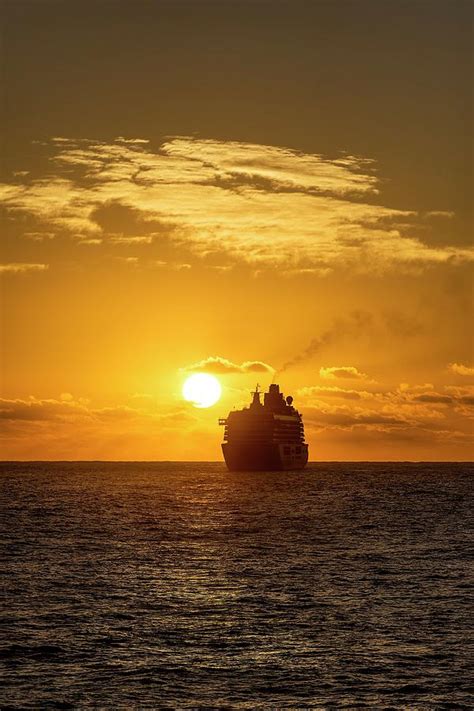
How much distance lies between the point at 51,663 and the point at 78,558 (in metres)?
27.9

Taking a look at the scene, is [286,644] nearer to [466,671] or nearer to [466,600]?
[466,671]

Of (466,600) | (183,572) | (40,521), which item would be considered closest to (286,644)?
(466,600)

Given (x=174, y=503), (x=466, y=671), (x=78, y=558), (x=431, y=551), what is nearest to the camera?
(x=466, y=671)

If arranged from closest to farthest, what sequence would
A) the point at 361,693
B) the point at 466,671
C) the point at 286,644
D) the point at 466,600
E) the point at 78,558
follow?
1. the point at 361,693
2. the point at 466,671
3. the point at 286,644
4. the point at 466,600
5. the point at 78,558

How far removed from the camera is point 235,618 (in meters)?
37.9

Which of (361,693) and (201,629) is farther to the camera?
(201,629)

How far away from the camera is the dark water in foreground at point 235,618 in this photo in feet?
90.4

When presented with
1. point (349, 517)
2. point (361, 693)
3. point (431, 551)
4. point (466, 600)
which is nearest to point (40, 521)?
point (349, 517)

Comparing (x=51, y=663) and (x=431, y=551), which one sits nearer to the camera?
(x=51, y=663)

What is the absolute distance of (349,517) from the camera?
9488 cm

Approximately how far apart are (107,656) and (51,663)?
186 cm

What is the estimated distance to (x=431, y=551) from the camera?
63344 mm

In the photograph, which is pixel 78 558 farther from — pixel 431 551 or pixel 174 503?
pixel 174 503

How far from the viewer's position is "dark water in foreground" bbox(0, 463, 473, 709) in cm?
2755
